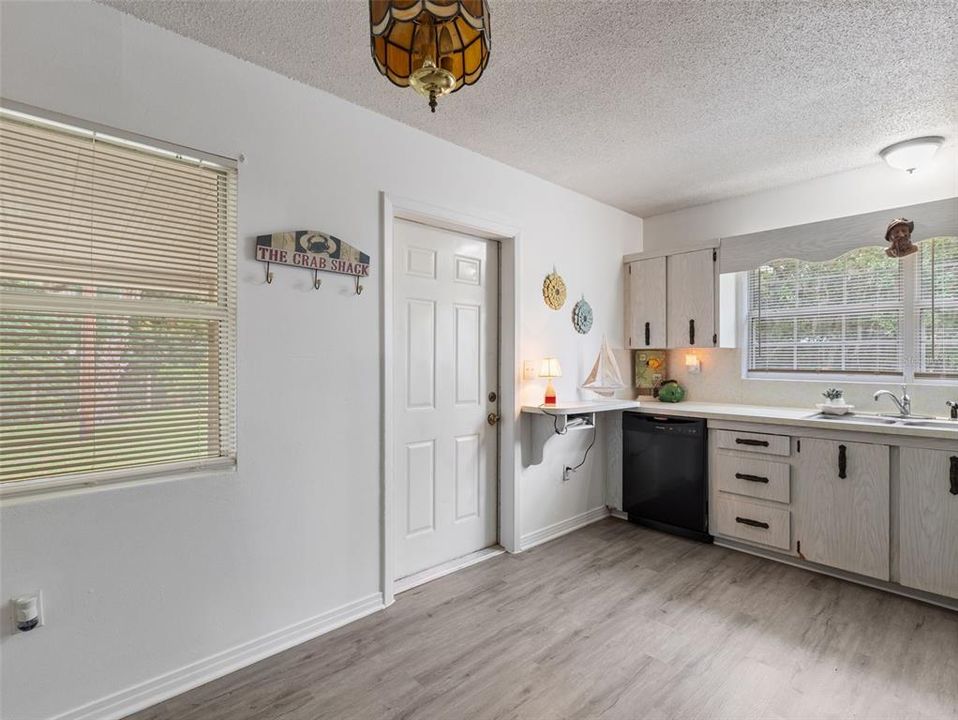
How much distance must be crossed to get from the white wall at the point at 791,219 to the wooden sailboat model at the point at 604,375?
2.77 ft

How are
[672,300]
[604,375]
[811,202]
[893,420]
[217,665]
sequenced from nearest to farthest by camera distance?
1. [217,665]
2. [893,420]
3. [811,202]
4. [604,375]
5. [672,300]

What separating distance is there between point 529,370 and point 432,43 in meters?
2.36

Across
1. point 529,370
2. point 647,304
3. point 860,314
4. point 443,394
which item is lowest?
point 443,394

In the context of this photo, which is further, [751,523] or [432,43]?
[751,523]

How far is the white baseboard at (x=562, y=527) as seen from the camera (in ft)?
11.1

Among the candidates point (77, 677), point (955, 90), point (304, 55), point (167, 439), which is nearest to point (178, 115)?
point (304, 55)

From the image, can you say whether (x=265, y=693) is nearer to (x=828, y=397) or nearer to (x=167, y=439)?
(x=167, y=439)

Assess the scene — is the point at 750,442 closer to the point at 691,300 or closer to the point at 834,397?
the point at 834,397

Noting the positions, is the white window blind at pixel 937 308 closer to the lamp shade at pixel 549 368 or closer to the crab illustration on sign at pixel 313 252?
the lamp shade at pixel 549 368

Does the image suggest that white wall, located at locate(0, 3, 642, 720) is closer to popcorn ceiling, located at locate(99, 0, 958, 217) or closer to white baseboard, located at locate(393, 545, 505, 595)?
popcorn ceiling, located at locate(99, 0, 958, 217)

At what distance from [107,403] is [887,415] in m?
4.19

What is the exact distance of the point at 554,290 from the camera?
3.54 metres

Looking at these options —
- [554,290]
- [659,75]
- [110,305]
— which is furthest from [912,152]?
[110,305]

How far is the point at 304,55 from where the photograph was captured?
203 centimetres
